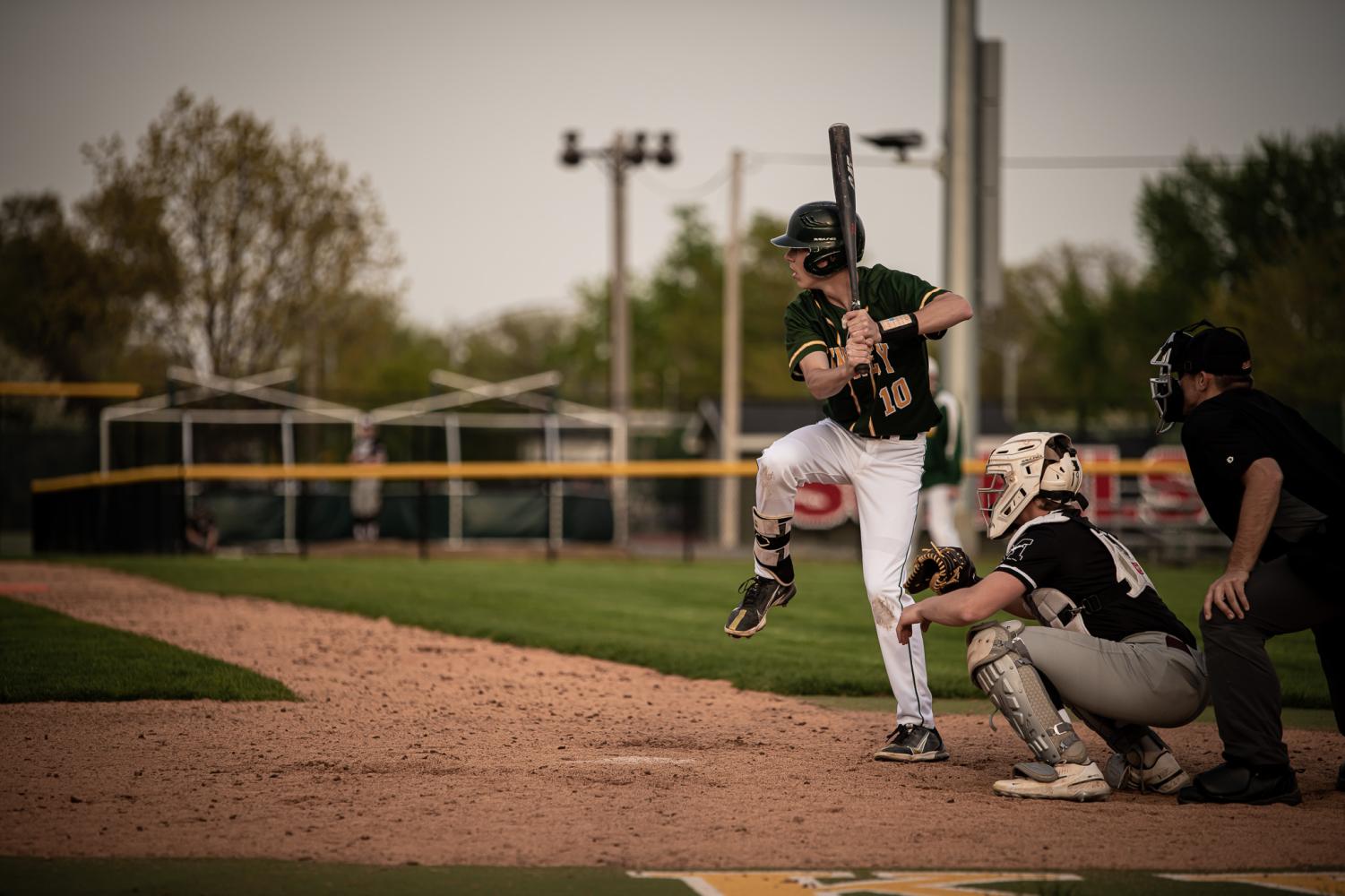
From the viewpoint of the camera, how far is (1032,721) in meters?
5.32

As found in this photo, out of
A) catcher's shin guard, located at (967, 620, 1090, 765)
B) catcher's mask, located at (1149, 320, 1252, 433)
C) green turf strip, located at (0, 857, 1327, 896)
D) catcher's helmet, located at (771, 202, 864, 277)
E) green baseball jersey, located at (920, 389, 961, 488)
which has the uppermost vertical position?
catcher's helmet, located at (771, 202, 864, 277)

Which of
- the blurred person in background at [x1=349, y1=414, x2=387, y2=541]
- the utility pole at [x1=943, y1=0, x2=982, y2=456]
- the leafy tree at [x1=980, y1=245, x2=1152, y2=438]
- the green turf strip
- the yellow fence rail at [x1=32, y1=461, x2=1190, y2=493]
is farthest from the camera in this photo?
the leafy tree at [x1=980, y1=245, x2=1152, y2=438]

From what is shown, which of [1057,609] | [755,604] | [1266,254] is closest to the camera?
[1057,609]

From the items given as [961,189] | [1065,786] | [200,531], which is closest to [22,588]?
[200,531]

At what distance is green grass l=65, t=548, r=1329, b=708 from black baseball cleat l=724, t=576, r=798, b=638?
6.90ft

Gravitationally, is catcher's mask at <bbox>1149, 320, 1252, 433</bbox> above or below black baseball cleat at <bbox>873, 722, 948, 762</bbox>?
above

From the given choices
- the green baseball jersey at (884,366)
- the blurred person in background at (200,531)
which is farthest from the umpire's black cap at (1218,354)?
the blurred person in background at (200,531)

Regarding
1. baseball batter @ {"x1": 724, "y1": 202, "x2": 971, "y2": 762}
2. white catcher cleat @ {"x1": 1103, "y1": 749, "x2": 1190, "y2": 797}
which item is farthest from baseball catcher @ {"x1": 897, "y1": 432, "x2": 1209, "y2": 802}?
baseball batter @ {"x1": 724, "y1": 202, "x2": 971, "y2": 762}

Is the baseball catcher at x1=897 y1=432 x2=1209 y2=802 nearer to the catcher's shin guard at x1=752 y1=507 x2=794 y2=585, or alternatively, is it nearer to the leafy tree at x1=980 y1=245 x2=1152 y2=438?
the catcher's shin guard at x1=752 y1=507 x2=794 y2=585

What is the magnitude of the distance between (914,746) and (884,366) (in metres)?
1.66

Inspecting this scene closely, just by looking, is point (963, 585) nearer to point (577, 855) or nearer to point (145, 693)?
point (577, 855)

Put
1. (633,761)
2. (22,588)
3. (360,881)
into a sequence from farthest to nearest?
(22,588), (633,761), (360,881)

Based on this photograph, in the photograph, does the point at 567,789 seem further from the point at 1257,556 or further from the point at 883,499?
the point at 1257,556

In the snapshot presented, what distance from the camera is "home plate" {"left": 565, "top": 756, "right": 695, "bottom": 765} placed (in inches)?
232
